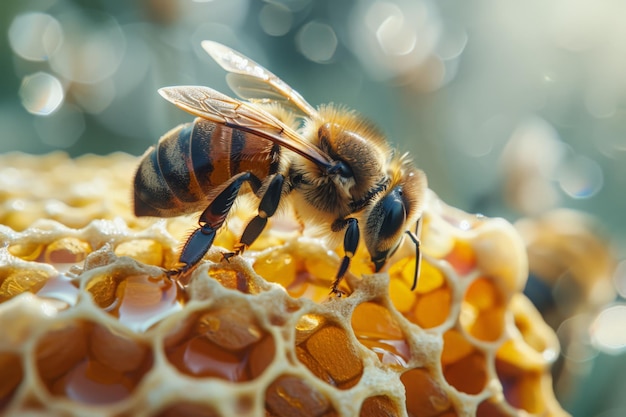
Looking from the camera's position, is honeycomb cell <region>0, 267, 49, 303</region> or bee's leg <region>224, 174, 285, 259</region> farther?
bee's leg <region>224, 174, 285, 259</region>

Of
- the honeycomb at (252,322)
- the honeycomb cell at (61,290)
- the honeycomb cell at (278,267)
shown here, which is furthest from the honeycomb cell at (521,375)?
the honeycomb cell at (61,290)

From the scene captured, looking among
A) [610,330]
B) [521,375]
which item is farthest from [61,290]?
[610,330]

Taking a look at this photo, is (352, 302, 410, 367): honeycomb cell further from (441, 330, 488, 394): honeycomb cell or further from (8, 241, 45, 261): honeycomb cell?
(8, 241, 45, 261): honeycomb cell

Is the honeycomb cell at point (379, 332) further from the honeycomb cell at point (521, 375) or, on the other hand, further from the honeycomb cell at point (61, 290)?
the honeycomb cell at point (61, 290)

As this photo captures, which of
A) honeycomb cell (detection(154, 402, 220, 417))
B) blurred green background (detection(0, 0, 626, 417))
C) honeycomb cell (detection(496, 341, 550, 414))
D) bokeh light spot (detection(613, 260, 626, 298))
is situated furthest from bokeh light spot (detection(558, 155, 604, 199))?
honeycomb cell (detection(154, 402, 220, 417))

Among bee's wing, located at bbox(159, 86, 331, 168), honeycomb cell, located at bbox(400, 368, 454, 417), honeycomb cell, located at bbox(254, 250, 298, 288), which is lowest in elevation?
honeycomb cell, located at bbox(400, 368, 454, 417)
